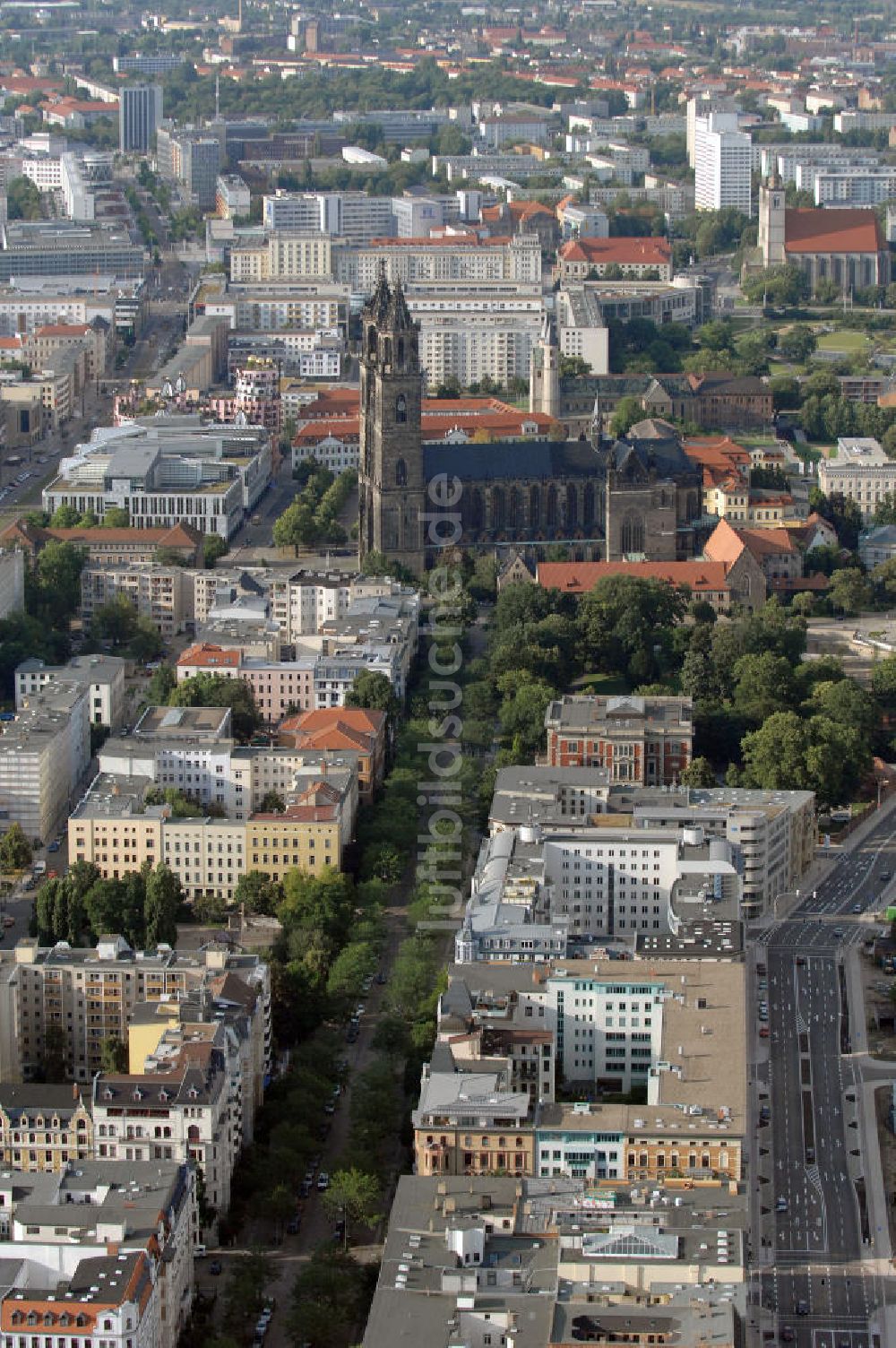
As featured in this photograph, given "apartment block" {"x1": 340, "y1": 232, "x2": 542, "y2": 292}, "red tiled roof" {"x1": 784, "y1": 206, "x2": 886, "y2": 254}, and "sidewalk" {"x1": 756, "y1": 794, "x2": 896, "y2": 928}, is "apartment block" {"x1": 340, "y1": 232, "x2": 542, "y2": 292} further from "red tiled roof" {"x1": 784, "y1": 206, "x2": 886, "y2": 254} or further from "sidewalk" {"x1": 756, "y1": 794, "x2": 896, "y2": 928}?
"sidewalk" {"x1": 756, "y1": 794, "x2": 896, "y2": 928}

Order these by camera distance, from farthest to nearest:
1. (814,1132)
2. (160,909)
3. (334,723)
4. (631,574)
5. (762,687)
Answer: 1. (631,574)
2. (762,687)
3. (334,723)
4. (160,909)
5. (814,1132)

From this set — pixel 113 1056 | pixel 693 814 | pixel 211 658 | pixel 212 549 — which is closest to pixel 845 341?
pixel 212 549

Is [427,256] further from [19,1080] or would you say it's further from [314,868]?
[19,1080]

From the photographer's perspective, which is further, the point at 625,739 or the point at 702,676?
the point at 702,676

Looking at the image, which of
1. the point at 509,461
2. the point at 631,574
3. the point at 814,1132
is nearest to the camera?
the point at 814,1132

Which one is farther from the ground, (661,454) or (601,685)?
(661,454)

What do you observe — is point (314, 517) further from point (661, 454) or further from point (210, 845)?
point (210, 845)

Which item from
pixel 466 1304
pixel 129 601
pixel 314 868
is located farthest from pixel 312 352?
pixel 466 1304

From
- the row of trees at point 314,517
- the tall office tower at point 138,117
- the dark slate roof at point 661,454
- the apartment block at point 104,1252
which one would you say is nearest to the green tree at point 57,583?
the row of trees at point 314,517
